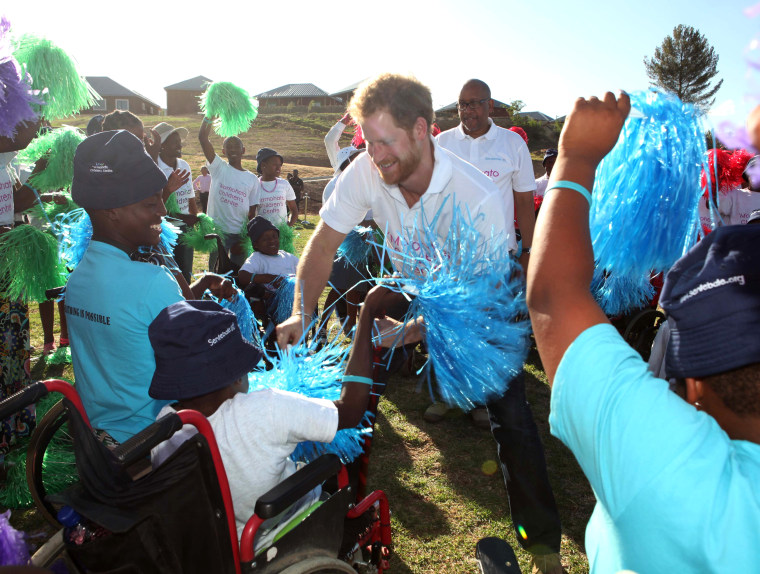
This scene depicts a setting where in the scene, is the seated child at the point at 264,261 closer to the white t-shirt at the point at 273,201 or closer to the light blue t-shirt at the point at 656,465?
the white t-shirt at the point at 273,201

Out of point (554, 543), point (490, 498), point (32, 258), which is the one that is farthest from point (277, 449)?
point (32, 258)

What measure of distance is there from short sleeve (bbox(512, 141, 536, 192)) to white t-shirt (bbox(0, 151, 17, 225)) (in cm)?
355

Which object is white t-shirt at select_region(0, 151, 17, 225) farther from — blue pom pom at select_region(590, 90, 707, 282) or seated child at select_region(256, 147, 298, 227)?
blue pom pom at select_region(590, 90, 707, 282)

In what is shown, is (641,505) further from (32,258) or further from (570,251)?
(32,258)

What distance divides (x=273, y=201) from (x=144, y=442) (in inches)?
221

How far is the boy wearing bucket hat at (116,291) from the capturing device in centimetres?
217

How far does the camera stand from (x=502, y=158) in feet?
14.3

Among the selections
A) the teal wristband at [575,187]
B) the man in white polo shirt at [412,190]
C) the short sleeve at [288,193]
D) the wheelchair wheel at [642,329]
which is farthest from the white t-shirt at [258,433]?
the short sleeve at [288,193]

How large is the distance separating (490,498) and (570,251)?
9.32 feet

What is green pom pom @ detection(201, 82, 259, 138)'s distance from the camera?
6.38 meters

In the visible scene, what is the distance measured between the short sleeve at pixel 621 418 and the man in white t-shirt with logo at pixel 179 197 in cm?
495

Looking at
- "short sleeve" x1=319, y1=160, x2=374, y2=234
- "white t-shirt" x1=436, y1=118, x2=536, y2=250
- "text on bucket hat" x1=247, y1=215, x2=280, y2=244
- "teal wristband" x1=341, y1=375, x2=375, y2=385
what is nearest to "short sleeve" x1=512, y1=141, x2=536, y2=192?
"white t-shirt" x1=436, y1=118, x2=536, y2=250

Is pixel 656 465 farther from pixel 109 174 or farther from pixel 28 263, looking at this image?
pixel 28 263

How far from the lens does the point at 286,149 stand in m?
36.0
